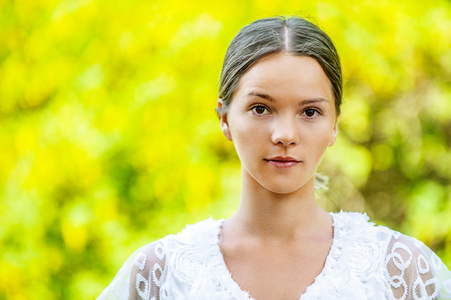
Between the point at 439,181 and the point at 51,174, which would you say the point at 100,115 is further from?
the point at 439,181

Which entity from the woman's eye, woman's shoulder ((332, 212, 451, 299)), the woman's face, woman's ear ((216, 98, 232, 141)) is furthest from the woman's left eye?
woman's shoulder ((332, 212, 451, 299))

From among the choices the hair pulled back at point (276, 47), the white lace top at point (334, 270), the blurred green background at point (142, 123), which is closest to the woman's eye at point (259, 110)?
the hair pulled back at point (276, 47)

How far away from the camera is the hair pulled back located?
1.65 meters

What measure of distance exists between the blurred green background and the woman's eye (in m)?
1.62

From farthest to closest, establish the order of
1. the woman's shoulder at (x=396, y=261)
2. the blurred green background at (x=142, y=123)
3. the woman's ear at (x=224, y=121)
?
the blurred green background at (x=142, y=123) → the woman's ear at (x=224, y=121) → the woman's shoulder at (x=396, y=261)

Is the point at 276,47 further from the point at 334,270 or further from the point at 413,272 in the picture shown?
the point at 413,272

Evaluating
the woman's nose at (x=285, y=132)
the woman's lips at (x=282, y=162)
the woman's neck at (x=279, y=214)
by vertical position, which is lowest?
the woman's neck at (x=279, y=214)

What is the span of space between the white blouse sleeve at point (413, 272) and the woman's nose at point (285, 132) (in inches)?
17.6

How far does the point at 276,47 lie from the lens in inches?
64.6

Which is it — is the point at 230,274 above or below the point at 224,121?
below

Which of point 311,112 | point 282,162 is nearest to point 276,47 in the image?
point 311,112

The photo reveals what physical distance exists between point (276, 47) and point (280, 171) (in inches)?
13.4

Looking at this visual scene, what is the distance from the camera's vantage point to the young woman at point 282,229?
161 cm

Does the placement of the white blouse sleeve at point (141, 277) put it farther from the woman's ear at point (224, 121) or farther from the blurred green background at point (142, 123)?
the blurred green background at point (142, 123)
